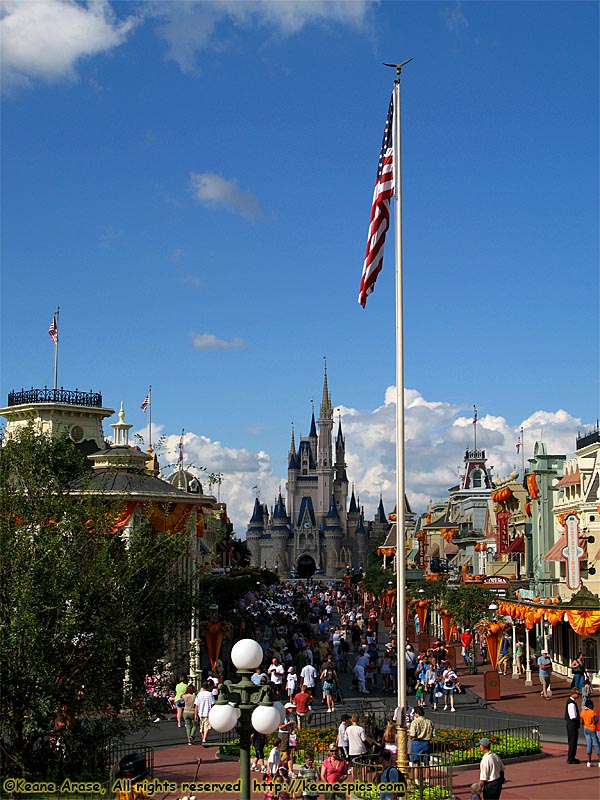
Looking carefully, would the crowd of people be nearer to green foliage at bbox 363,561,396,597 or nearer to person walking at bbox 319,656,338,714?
person walking at bbox 319,656,338,714

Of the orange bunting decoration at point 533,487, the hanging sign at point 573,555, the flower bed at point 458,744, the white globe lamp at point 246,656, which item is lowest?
the flower bed at point 458,744

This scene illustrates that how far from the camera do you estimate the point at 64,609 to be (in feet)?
48.5

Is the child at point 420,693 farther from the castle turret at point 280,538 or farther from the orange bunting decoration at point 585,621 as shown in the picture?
the castle turret at point 280,538

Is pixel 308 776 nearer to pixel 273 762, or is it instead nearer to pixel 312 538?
pixel 273 762

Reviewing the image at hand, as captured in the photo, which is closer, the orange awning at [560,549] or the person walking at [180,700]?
the person walking at [180,700]

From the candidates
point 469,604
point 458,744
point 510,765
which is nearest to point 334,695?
point 458,744

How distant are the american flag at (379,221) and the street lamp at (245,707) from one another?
264 inches

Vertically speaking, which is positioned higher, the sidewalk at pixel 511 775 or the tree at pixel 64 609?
the tree at pixel 64 609

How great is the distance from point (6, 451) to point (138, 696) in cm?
451

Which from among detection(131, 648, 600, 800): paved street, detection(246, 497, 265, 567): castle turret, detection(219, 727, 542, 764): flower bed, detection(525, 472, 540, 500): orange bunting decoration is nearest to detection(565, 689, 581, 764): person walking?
detection(131, 648, 600, 800): paved street

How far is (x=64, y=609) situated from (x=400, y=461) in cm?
540

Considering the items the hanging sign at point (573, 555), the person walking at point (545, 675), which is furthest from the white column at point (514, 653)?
the person walking at point (545, 675)

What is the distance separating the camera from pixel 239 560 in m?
104

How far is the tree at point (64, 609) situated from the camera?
14383 mm
